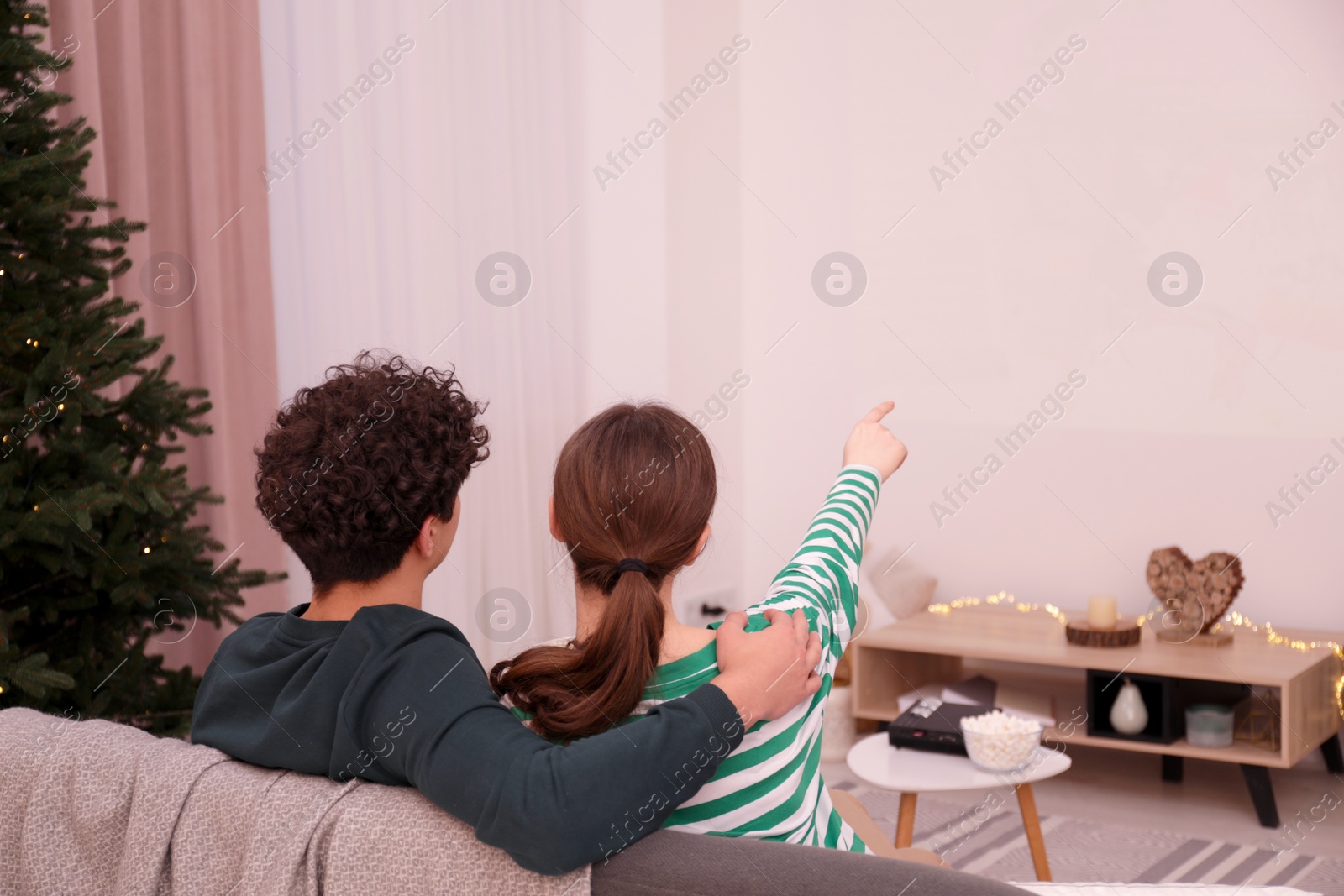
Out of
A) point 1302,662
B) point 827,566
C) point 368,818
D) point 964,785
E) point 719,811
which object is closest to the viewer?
point 368,818

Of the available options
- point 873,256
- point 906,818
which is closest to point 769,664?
point 906,818

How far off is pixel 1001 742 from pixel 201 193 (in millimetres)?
2190

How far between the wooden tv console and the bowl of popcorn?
0.89 meters

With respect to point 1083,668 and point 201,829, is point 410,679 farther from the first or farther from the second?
point 1083,668

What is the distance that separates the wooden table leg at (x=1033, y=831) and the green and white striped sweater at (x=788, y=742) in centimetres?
120

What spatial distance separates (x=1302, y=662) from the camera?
2957 mm

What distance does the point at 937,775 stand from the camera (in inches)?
89.3

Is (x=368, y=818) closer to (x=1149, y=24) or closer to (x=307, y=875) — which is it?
(x=307, y=875)

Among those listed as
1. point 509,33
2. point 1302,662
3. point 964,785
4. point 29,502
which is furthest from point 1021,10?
point 29,502

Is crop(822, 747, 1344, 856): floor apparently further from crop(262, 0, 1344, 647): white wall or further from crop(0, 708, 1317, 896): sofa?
crop(0, 708, 1317, 896): sofa

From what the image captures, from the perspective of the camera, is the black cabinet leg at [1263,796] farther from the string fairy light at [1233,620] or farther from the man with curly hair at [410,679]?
the man with curly hair at [410,679]

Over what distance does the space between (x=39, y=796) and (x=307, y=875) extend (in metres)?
0.33

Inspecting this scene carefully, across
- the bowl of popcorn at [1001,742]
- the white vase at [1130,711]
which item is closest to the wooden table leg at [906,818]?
the bowl of popcorn at [1001,742]

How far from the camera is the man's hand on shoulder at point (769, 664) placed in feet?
3.26
